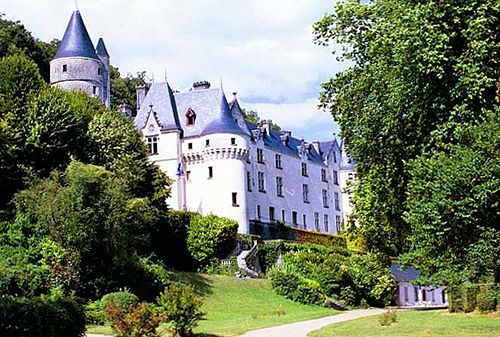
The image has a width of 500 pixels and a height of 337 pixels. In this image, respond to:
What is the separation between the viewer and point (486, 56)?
A: 21609mm

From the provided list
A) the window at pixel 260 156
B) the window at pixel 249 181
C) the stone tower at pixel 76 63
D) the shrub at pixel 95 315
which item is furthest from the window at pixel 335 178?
the shrub at pixel 95 315

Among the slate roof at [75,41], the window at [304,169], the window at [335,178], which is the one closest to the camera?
the slate roof at [75,41]

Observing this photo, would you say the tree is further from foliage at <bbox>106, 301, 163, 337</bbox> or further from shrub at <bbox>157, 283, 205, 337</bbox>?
foliage at <bbox>106, 301, 163, 337</bbox>

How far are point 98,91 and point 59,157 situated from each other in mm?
25741

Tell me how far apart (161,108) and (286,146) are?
1372 centimetres

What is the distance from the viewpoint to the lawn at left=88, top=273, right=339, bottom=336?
30.3m

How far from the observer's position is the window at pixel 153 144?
56000 mm

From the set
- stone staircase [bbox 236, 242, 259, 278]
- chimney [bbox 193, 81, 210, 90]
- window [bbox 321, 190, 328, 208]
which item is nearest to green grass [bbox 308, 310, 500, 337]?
stone staircase [bbox 236, 242, 259, 278]

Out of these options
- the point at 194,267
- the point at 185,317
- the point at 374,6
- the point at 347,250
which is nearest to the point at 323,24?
the point at 374,6

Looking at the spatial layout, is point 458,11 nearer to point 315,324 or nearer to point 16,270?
point 315,324

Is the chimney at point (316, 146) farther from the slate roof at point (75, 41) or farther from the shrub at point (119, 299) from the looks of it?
the shrub at point (119, 299)

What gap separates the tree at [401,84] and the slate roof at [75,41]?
35.0m

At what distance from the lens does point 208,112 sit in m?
56.3

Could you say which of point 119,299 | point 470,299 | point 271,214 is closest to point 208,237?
point 271,214
